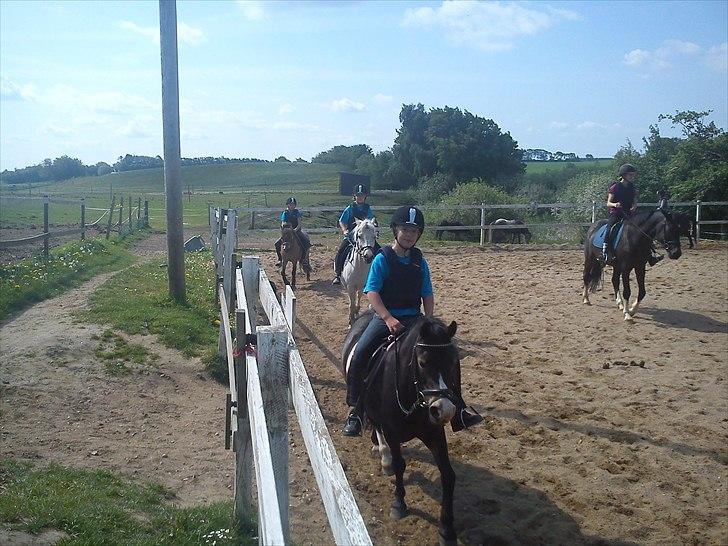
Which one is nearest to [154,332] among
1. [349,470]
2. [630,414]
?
[349,470]

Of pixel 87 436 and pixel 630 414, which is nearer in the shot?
pixel 87 436

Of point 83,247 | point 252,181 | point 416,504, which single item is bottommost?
point 416,504

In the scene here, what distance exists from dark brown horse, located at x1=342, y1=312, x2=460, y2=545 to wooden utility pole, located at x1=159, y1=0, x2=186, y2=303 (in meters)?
6.80

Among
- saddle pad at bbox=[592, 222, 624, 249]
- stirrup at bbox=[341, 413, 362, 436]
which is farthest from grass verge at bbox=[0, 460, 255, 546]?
saddle pad at bbox=[592, 222, 624, 249]

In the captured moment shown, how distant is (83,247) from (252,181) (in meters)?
58.3

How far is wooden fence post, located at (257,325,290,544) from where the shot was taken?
2.99 m

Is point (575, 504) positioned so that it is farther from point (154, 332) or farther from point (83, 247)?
point (83, 247)

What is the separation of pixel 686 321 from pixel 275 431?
9.88 meters

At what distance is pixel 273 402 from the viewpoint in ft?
9.98

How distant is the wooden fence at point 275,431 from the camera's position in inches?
73.9

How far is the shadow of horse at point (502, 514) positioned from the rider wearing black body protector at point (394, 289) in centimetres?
101

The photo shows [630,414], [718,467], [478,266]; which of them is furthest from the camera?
[478,266]

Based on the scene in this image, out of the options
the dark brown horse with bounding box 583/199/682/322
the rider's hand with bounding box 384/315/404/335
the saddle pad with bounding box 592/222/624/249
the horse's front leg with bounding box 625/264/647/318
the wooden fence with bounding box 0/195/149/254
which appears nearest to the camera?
the rider's hand with bounding box 384/315/404/335

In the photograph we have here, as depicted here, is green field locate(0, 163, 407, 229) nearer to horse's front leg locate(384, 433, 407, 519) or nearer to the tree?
the tree
